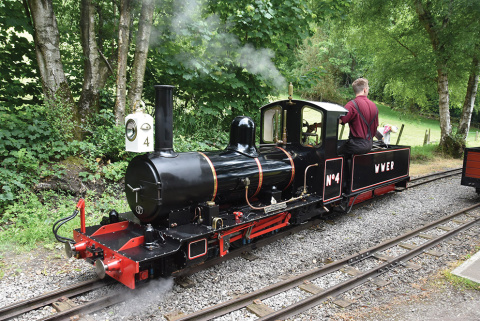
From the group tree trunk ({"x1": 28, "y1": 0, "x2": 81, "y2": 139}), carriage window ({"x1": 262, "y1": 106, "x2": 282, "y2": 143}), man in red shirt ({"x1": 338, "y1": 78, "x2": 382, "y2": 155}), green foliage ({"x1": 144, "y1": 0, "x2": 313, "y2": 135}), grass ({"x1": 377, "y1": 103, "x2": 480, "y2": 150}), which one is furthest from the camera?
grass ({"x1": 377, "y1": 103, "x2": 480, "y2": 150})

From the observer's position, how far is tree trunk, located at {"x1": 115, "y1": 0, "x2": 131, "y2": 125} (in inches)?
280

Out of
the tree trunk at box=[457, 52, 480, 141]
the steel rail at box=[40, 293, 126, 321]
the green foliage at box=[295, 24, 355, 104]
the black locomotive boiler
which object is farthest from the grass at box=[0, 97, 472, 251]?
the green foliage at box=[295, 24, 355, 104]

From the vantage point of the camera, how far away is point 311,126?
6.00 m

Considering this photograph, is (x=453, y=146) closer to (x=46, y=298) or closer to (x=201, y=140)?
(x=201, y=140)

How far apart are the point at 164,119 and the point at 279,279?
8.31 feet

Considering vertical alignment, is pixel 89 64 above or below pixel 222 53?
below

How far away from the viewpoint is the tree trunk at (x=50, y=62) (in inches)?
265

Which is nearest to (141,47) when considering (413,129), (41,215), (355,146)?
(41,215)

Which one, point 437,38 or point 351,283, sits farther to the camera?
point 437,38

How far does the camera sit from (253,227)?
4988 millimetres

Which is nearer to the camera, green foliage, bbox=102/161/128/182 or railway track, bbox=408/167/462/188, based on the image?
green foliage, bbox=102/161/128/182

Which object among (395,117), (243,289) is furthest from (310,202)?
(395,117)

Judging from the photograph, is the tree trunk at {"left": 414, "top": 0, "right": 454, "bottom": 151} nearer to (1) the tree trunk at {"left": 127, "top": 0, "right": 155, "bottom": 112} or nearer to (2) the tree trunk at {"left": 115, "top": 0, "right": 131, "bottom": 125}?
(1) the tree trunk at {"left": 127, "top": 0, "right": 155, "bottom": 112}

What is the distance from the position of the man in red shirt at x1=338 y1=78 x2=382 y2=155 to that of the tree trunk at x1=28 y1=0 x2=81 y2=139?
553cm
